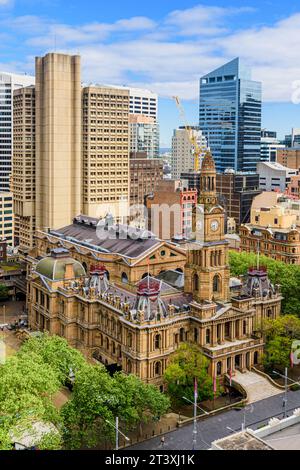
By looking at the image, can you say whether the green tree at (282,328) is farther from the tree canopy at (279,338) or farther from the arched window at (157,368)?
the arched window at (157,368)

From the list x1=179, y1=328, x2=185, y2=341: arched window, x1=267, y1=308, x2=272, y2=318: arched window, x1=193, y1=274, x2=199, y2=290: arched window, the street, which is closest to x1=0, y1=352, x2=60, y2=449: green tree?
the street

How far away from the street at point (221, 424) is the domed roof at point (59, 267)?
142 feet

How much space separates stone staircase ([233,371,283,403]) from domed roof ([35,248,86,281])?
37.7 metres

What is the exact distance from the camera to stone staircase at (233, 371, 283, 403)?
83625mm

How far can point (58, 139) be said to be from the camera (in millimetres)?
165625

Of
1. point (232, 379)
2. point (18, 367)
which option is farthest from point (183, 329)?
point (18, 367)

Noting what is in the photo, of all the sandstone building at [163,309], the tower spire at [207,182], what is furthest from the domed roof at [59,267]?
the tower spire at [207,182]

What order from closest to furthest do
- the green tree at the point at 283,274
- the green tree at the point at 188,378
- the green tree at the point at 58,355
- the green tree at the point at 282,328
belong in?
the green tree at the point at 58,355 → the green tree at the point at 188,378 → the green tree at the point at 282,328 → the green tree at the point at 283,274

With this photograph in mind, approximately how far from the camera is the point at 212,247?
94.1 m

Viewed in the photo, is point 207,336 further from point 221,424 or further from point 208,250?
point 221,424

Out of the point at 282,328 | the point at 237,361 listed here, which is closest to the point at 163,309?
the point at 237,361

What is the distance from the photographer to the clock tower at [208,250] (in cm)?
9344

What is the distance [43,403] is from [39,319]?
5002 cm
